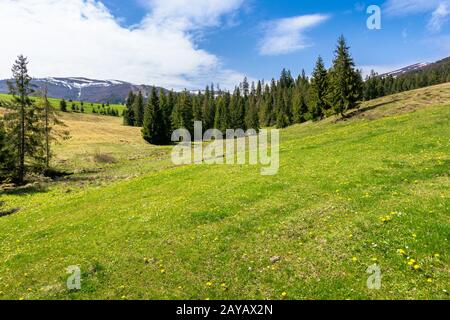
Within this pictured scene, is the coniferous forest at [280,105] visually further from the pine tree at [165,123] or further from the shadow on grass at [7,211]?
the shadow on grass at [7,211]

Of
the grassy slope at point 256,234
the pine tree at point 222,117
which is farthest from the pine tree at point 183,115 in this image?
the grassy slope at point 256,234

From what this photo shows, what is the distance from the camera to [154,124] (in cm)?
10075

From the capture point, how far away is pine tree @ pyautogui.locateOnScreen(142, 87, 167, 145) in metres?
100

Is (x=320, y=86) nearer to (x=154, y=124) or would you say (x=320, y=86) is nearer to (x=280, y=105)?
(x=154, y=124)

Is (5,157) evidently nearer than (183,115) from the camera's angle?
Yes

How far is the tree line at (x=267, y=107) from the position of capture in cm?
6788

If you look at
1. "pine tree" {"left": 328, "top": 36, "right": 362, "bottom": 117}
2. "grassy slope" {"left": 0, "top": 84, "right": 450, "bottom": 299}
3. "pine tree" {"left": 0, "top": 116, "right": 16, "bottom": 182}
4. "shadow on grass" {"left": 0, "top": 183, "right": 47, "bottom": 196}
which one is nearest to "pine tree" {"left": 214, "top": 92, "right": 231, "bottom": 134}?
"pine tree" {"left": 328, "top": 36, "right": 362, "bottom": 117}

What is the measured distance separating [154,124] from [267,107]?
3008 inches

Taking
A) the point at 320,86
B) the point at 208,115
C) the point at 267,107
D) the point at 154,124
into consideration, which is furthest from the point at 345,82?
the point at 267,107

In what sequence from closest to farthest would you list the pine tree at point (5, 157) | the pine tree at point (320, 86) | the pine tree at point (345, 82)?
the pine tree at point (5, 157)
the pine tree at point (345, 82)
the pine tree at point (320, 86)

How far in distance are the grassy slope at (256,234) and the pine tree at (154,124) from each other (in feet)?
237

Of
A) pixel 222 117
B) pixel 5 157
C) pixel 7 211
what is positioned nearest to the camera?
pixel 7 211

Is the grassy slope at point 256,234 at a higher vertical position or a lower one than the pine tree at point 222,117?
lower
